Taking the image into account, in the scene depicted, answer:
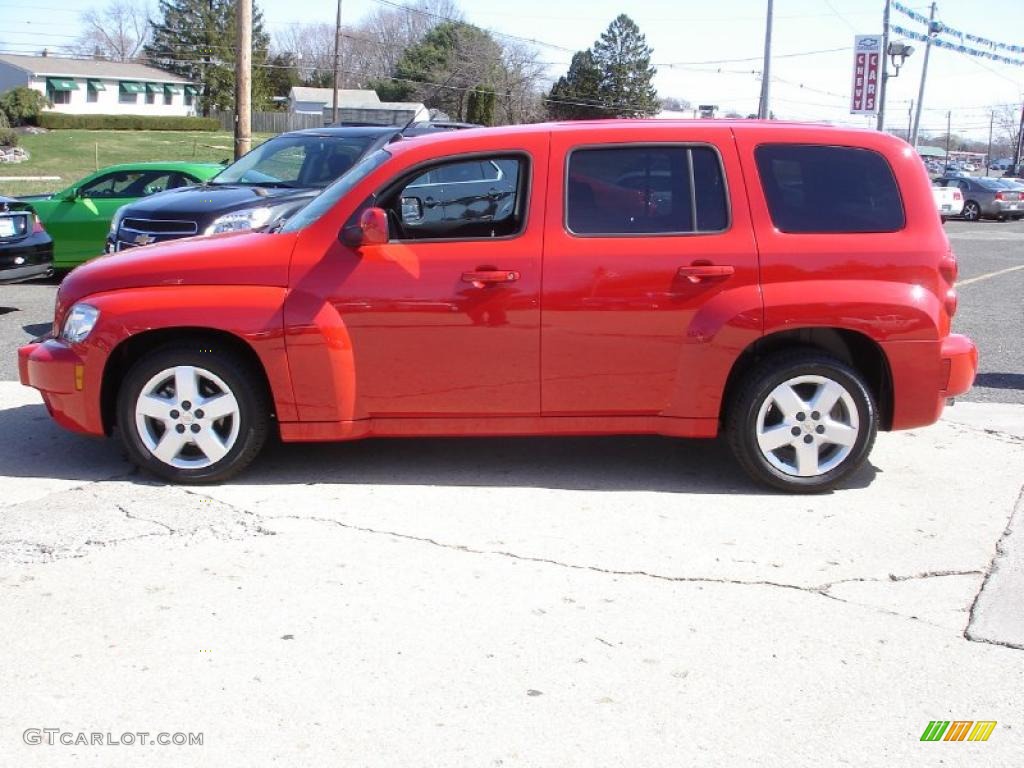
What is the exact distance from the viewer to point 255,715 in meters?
3.35

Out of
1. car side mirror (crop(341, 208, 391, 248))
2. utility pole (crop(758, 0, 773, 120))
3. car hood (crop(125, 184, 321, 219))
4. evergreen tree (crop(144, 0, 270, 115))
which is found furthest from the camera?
evergreen tree (crop(144, 0, 270, 115))

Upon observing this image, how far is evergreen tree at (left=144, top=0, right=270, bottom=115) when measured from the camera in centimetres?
8969

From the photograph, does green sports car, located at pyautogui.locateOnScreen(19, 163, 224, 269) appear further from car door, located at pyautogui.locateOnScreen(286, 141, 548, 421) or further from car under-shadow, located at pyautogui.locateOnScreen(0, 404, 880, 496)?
A: car door, located at pyautogui.locateOnScreen(286, 141, 548, 421)

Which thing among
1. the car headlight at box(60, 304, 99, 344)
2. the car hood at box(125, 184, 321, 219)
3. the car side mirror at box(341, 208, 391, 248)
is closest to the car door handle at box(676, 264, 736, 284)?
the car side mirror at box(341, 208, 391, 248)

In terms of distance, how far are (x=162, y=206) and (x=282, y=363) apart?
5.30 metres

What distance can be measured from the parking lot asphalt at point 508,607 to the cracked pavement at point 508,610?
0.04 ft

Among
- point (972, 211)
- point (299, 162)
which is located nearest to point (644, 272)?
point (299, 162)

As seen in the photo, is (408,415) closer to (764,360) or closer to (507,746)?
(764,360)

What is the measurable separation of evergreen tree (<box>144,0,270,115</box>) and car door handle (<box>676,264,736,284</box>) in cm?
8795

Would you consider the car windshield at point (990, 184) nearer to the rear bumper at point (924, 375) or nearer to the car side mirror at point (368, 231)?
the rear bumper at point (924, 375)

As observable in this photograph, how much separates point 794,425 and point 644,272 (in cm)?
105

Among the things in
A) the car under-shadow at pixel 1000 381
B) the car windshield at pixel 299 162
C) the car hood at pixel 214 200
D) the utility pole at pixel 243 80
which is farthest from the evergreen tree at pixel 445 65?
the car under-shadow at pixel 1000 381

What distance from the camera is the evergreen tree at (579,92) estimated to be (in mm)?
69188

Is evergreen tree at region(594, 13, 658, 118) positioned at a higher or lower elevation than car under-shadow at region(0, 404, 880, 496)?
higher
